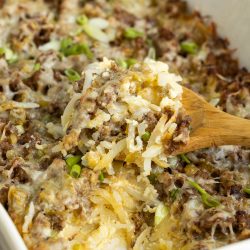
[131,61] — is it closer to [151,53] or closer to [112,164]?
[151,53]

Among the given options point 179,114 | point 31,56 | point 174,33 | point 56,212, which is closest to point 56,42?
point 31,56

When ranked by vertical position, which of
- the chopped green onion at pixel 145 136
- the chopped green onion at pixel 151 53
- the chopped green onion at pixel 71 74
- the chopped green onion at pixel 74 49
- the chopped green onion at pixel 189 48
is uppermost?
the chopped green onion at pixel 189 48

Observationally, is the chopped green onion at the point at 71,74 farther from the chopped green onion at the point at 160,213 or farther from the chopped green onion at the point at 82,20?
the chopped green onion at the point at 160,213

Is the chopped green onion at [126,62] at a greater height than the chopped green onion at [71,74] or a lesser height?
greater

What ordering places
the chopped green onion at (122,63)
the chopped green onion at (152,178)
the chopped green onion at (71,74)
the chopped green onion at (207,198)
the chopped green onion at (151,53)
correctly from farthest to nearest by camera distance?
the chopped green onion at (151,53)
the chopped green onion at (122,63)
the chopped green onion at (71,74)
the chopped green onion at (152,178)
the chopped green onion at (207,198)

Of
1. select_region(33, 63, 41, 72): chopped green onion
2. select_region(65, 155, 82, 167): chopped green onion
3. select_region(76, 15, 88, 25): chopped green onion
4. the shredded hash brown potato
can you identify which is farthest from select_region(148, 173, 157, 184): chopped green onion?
select_region(76, 15, 88, 25): chopped green onion

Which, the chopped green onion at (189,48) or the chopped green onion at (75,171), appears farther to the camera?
the chopped green onion at (189,48)

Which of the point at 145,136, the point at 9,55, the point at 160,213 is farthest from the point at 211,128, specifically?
the point at 9,55

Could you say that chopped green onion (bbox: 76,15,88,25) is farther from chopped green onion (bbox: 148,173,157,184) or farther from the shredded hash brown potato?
chopped green onion (bbox: 148,173,157,184)

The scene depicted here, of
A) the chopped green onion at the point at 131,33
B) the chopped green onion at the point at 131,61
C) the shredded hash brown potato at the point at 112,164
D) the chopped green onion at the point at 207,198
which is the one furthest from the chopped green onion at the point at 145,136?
the chopped green onion at the point at 131,33
